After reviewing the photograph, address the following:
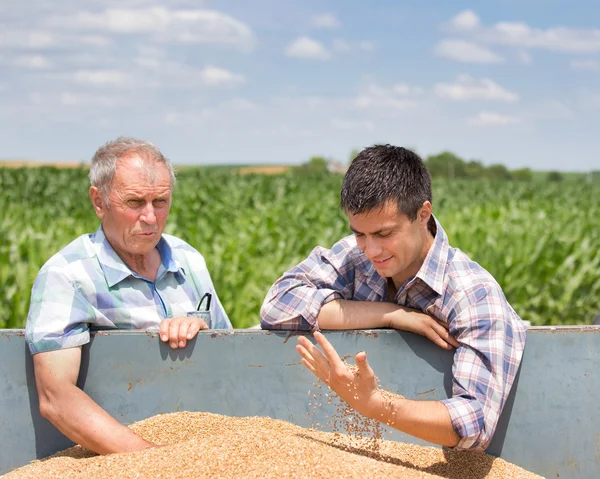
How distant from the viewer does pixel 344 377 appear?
88.7 inches

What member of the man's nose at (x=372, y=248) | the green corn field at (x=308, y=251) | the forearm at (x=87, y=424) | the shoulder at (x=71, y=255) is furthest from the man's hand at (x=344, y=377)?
the green corn field at (x=308, y=251)

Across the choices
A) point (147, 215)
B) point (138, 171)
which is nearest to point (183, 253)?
point (147, 215)

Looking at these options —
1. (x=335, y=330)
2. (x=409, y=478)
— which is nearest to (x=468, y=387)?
(x=409, y=478)

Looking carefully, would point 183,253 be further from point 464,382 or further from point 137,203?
point 464,382

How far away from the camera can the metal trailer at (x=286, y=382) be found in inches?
108

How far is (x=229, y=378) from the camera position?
281cm

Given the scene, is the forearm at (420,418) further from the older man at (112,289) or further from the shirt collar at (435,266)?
the older man at (112,289)

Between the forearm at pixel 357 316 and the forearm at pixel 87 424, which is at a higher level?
the forearm at pixel 357 316

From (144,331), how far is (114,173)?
613 mm

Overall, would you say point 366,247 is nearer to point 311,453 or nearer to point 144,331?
point 311,453

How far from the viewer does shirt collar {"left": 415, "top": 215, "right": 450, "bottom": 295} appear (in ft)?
8.45

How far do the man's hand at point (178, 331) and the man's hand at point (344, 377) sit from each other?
0.58 metres

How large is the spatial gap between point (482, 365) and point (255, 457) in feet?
2.61

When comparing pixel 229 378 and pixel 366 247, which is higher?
pixel 366 247
